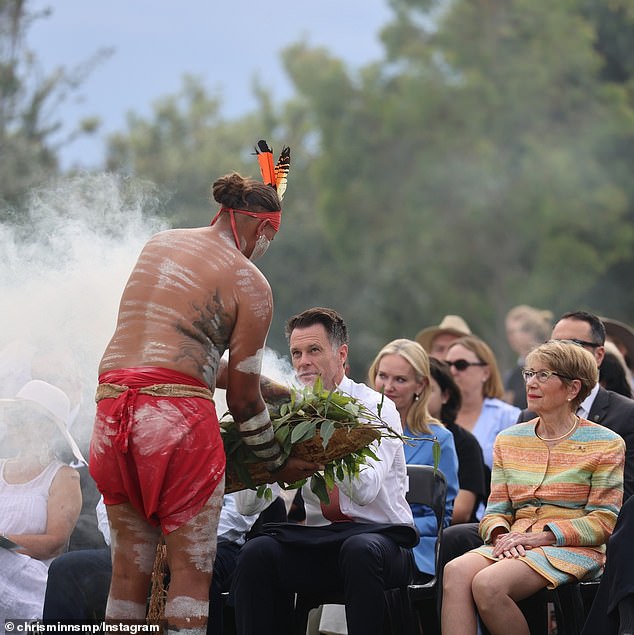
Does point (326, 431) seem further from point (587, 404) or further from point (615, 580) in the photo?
point (587, 404)

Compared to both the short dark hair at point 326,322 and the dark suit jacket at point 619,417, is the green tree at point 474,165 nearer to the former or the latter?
the dark suit jacket at point 619,417

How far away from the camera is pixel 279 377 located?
19.6 feet

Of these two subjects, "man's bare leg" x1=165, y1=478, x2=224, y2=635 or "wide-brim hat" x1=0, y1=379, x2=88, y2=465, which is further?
"wide-brim hat" x1=0, y1=379, x2=88, y2=465

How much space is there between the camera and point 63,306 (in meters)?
5.92

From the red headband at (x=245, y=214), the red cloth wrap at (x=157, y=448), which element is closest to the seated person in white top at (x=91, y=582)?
the red cloth wrap at (x=157, y=448)

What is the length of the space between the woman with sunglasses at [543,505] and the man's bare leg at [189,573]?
Answer: 1.34 meters

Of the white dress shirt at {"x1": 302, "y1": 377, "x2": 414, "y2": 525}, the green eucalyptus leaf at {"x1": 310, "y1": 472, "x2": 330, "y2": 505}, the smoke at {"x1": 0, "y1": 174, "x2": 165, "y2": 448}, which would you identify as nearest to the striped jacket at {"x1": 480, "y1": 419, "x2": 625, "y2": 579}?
the white dress shirt at {"x1": 302, "y1": 377, "x2": 414, "y2": 525}

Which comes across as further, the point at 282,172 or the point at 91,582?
the point at 91,582

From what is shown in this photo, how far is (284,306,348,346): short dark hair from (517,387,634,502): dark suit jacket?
147 cm

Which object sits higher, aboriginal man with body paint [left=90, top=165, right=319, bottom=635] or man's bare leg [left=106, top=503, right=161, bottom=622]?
aboriginal man with body paint [left=90, top=165, right=319, bottom=635]

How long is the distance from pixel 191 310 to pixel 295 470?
0.91m

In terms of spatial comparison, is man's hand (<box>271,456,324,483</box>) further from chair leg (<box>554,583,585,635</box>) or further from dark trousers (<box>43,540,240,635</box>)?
chair leg (<box>554,583,585,635</box>)

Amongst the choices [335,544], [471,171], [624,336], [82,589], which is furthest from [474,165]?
[82,589]

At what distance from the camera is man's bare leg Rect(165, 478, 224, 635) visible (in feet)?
13.3
